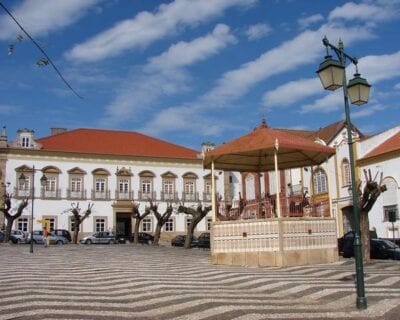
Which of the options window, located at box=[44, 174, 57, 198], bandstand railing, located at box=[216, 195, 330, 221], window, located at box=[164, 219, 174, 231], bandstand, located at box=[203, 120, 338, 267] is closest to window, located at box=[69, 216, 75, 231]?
window, located at box=[44, 174, 57, 198]

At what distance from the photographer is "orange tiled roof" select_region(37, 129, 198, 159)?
52062mm

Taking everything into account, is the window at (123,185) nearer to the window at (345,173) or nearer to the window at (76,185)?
the window at (76,185)

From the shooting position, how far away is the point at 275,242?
55.1ft

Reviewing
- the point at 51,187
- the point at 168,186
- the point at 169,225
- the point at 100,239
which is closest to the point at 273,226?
the point at 100,239

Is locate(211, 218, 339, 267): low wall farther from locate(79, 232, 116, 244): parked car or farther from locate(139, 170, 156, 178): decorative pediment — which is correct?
locate(139, 170, 156, 178): decorative pediment

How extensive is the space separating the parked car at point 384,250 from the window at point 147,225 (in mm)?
32657

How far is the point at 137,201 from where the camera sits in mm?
52969

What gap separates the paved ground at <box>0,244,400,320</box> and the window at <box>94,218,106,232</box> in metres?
36.7

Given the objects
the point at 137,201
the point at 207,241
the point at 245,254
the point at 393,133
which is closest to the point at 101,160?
the point at 137,201

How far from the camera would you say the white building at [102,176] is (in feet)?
162

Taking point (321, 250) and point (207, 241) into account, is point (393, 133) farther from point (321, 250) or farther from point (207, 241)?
point (321, 250)

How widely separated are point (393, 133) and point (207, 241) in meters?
16.0

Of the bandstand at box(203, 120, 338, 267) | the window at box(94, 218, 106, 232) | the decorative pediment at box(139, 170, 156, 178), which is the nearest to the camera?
the bandstand at box(203, 120, 338, 267)

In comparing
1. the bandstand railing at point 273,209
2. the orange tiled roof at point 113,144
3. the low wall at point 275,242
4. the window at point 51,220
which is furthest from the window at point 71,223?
the low wall at point 275,242
